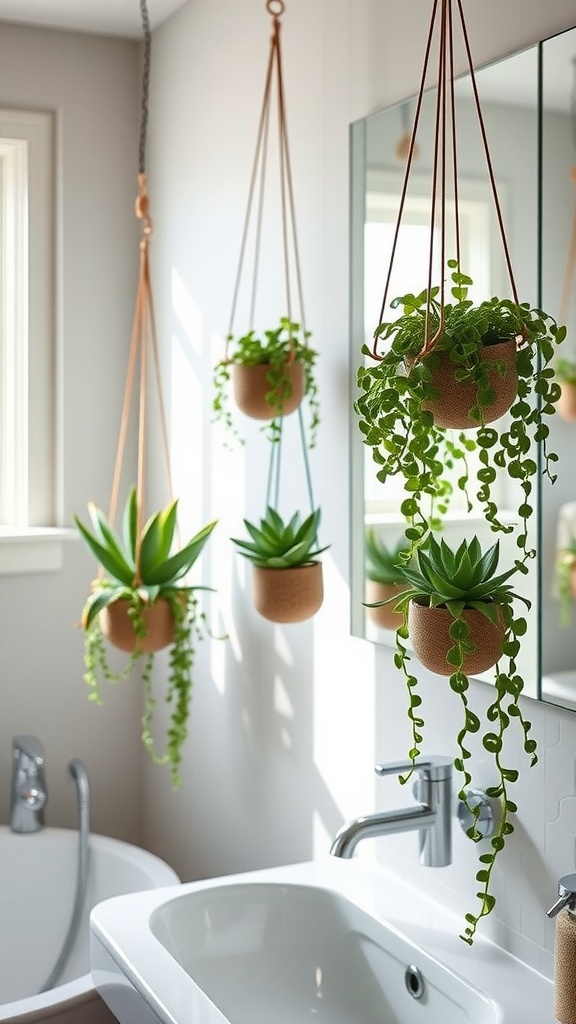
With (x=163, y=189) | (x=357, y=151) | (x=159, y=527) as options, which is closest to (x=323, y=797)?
(x=159, y=527)

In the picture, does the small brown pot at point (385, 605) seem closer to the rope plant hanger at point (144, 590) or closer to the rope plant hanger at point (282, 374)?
the rope plant hanger at point (282, 374)

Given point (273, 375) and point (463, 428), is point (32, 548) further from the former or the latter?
point (463, 428)

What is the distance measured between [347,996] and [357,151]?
1302mm

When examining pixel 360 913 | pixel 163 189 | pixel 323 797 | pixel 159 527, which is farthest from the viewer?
pixel 163 189

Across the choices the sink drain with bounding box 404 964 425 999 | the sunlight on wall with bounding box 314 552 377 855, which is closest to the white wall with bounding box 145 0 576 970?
the sunlight on wall with bounding box 314 552 377 855

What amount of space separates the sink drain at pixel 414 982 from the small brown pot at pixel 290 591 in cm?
61

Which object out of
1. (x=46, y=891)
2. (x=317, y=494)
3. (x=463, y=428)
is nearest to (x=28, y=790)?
(x=46, y=891)

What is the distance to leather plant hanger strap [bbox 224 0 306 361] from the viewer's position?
2041mm

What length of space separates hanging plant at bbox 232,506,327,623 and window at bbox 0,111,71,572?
986mm

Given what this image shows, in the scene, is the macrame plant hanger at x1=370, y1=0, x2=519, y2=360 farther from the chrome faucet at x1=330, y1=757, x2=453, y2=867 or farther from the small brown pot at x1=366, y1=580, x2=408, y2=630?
the chrome faucet at x1=330, y1=757, x2=453, y2=867

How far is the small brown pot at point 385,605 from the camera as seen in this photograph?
1.83 metres

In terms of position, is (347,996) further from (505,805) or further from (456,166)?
(456,166)

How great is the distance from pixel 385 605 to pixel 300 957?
1.79 feet

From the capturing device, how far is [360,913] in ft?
5.58
